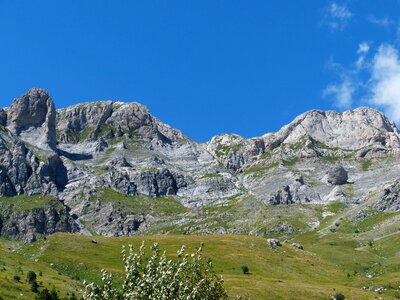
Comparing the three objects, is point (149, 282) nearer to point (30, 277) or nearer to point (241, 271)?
point (30, 277)

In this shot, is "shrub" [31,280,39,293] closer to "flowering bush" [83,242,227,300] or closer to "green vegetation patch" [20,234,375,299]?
"green vegetation patch" [20,234,375,299]

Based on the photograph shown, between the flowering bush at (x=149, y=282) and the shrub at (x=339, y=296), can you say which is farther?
the shrub at (x=339, y=296)

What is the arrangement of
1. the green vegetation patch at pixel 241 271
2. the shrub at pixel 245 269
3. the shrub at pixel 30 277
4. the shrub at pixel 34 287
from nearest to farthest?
1. the shrub at pixel 34 287
2. the shrub at pixel 30 277
3. the green vegetation patch at pixel 241 271
4. the shrub at pixel 245 269

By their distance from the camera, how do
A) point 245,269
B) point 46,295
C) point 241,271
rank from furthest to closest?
point 245,269 < point 241,271 < point 46,295

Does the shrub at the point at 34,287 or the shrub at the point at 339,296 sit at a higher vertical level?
the shrub at the point at 339,296

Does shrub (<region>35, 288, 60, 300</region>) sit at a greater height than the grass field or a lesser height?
lesser

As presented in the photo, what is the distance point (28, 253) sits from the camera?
16675 cm

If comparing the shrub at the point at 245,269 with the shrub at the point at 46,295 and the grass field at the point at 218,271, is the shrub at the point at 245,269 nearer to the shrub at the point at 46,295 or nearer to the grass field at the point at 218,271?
the grass field at the point at 218,271

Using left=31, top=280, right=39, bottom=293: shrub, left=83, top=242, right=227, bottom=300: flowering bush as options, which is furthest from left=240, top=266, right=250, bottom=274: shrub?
left=83, top=242, right=227, bottom=300: flowering bush

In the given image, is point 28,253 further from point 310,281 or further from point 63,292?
point 310,281

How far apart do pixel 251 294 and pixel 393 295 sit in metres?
47.6

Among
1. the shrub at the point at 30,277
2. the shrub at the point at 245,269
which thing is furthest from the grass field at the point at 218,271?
the shrub at the point at 30,277

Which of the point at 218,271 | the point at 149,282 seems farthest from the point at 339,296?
the point at 149,282

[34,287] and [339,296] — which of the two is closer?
[34,287]
